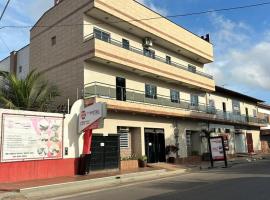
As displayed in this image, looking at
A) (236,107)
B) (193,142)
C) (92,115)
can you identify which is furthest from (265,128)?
(92,115)

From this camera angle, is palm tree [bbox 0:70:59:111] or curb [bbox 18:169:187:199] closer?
curb [bbox 18:169:187:199]

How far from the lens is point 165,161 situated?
1272 inches

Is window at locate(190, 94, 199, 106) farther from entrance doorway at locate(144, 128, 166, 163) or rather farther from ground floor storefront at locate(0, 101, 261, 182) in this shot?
entrance doorway at locate(144, 128, 166, 163)

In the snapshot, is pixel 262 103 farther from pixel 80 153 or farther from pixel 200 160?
pixel 80 153

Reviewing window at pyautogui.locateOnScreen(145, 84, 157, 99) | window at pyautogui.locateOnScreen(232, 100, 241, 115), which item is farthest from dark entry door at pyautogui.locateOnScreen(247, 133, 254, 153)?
window at pyautogui.locateOnScreen(145, 84, 157, 99)

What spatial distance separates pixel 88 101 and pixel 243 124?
31.1 metres

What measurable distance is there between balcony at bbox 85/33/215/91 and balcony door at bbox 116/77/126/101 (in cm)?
133

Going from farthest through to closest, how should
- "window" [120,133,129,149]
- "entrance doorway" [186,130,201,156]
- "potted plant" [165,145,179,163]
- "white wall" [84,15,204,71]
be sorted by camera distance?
"entrance doorway" [186,130,201,156] < "potted plant" [165,145,179,163] < "window" [120,133,129,149] < "white wall" [84,15,204,71]

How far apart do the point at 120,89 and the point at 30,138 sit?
33.3ft

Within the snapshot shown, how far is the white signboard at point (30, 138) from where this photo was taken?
62.4 feet

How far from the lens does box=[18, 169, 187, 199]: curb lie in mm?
15443

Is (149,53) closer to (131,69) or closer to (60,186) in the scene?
(131,69)

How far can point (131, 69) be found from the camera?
29.8 m

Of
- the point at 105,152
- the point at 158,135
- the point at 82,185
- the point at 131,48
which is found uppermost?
the point at 131,48
